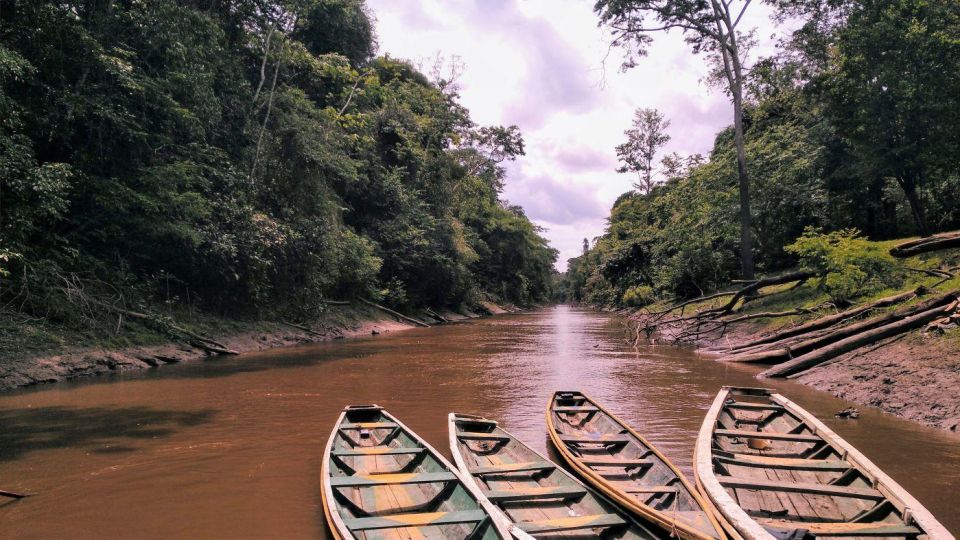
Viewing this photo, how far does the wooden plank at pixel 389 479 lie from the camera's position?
16.2ft

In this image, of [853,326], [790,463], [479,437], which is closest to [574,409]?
[479,437]

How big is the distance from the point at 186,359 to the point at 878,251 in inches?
740

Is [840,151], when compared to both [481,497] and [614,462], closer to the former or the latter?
[614,462]

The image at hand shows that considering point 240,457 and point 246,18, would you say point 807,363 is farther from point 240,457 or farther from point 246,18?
point 246,18

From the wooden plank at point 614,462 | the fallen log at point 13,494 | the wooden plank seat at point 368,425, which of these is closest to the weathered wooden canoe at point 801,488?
the wooden plank at point 614,462

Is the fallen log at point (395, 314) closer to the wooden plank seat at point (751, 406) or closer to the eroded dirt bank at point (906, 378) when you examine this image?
the eroded dirt bank at point (906, 378)

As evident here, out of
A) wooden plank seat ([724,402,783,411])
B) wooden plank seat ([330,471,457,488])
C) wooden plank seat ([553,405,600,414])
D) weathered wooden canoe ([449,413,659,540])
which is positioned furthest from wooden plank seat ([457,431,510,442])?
wooden plank seat ([724,402,783,411])

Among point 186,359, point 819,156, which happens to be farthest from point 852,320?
point 186,359

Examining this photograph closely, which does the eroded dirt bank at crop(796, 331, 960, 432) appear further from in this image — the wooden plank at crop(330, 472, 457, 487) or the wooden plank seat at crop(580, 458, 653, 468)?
the wooden plank at crop(330, 472, 457, 487)

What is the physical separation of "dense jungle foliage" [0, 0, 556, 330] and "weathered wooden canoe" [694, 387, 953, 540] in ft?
35.5

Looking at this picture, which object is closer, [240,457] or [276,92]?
[240,457]

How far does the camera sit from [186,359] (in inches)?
581

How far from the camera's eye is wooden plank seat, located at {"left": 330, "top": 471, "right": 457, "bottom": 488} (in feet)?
16.2

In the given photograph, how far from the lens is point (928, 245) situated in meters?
15.0
